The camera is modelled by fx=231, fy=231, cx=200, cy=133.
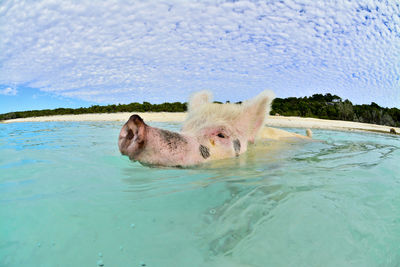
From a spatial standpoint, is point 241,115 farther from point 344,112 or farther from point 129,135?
point 344,112

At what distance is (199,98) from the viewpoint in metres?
4.70

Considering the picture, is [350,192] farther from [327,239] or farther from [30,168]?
[30,168]

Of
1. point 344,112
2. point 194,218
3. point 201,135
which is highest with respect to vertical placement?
point 344,112

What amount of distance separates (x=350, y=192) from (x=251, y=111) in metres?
2.10

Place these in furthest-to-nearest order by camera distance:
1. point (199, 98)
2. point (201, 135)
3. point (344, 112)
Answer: point (344, 112) → point (199, 98) → point (201, 135)

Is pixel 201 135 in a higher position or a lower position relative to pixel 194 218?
higher

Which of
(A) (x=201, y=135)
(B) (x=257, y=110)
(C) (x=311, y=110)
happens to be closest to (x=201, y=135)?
(A) (x=201, y=135)

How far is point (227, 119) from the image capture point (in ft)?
12.4


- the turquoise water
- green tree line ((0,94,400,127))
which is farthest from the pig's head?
green tree line ((0,94,400,127))

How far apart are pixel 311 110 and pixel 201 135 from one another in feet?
86.0

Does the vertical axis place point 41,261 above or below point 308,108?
below

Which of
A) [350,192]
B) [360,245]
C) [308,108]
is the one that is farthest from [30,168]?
[308,108]

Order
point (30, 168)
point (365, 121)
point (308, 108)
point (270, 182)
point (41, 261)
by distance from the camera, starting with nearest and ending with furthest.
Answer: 1. point (41, 261)
2. point (270, 182)
3. point (30, 168)
4. point (365, 121)
5. point (308, 108)

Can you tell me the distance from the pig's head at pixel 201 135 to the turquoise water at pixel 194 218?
229 millimetres
